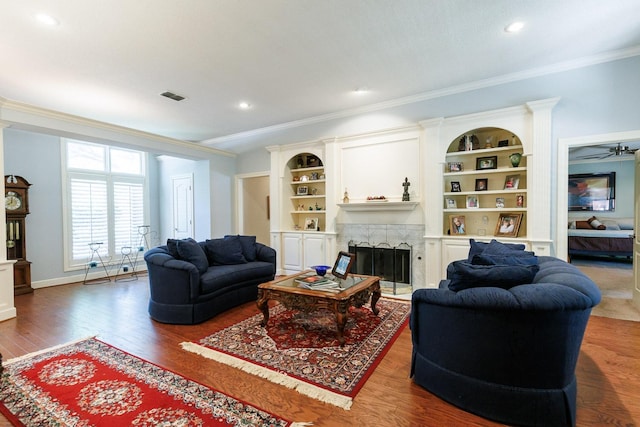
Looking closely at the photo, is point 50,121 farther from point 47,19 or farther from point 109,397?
point 109,397

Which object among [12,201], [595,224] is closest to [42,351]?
[12,201]

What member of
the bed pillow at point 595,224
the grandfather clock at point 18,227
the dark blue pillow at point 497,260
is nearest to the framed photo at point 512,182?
the dark blue pillow at point 497,260

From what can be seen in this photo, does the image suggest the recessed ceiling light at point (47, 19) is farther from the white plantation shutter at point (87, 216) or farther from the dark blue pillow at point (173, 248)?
the white plantation shutter at point (87, 216)

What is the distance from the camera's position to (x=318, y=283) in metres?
3.12

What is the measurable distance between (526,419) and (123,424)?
2.34m

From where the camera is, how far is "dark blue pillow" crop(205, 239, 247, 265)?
13.9 ft

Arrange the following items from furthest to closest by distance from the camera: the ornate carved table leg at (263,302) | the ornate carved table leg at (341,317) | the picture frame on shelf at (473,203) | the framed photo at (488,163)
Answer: the picture frame on shelf at (473,203) → the framed photo at (488,163) → the ornate carved table leg at (263,302) → the ornate carved table leg at (341,317)

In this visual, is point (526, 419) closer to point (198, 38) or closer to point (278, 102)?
point (198, 38)

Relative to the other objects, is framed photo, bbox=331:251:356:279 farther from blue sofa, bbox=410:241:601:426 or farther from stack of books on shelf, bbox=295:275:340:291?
blue sofa, bbox=410:241:601:426

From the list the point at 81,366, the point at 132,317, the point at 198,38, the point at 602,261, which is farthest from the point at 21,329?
the point at 602,261

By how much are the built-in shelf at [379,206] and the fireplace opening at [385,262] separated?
22.8 inches

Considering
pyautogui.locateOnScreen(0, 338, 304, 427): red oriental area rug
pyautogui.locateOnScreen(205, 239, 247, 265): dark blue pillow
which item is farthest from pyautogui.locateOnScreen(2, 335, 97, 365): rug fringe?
pyautogui.locateOnScreen(205, 239, 247, 265): dark blue pillow

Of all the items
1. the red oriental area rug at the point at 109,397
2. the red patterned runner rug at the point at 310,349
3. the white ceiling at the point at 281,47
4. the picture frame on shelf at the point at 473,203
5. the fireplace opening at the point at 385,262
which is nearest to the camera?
the red oriental area rug at the point at 109,397

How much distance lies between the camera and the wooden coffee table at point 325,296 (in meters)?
2.72
